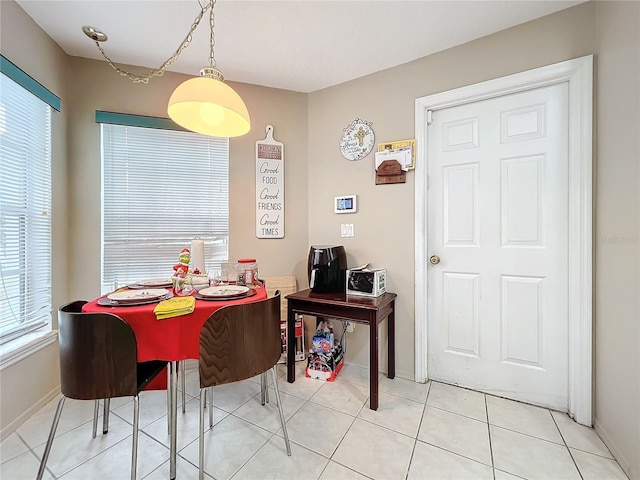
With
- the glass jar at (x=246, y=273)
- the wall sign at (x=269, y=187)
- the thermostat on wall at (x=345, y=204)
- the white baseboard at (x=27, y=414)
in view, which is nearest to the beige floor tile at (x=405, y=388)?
the glass jar at (x=246, y=273)

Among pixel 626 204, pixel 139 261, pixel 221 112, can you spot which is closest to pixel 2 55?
pixel 221 112

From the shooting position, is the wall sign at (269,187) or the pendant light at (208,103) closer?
the pendant light at (208,103)

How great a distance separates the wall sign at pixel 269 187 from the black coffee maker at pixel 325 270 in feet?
1.72

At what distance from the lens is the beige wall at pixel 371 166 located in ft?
4.35

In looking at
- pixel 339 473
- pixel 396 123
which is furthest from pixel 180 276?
pixel 396 123

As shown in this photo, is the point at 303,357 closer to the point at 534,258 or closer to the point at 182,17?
the point at 534,258

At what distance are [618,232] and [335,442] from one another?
1790 mm

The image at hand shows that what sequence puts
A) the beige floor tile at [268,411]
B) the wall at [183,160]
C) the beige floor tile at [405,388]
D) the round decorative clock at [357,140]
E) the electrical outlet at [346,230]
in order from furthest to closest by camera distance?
the electrical outlet at [346,230], the round decorative clock at [357,140], the wall at [183,160], the beige floor tile at [405,388], the beige floor tile at [268,411]

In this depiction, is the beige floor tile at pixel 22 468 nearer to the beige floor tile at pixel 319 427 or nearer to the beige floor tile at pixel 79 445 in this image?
the beige floor tile at pixel 79 445

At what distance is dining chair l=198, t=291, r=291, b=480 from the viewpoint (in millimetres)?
1190

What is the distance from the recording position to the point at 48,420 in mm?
1641

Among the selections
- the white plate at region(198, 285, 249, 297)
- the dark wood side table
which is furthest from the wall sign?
the white plate at region(198, 285, 249, 297)

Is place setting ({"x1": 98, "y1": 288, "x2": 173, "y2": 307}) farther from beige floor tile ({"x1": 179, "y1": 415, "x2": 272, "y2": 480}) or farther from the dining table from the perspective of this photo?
beige floor tile ({"x1": 179, "y1": 415, "x2": 272, "y2": 480})

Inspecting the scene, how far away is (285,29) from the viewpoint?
176 centimetres
